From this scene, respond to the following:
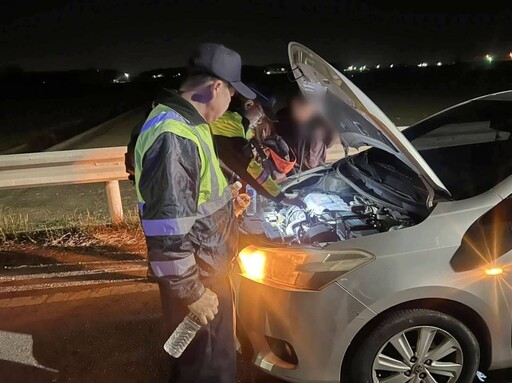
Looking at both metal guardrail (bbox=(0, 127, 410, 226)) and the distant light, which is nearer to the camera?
the distant light

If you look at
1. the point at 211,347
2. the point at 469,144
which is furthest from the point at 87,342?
the point at 469,144

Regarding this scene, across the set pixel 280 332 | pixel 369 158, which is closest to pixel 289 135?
pixel 369 158

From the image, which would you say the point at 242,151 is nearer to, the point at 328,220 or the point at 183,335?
the point at 328,220

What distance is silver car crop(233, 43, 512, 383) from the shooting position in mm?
2359

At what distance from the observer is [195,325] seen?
2225 mm

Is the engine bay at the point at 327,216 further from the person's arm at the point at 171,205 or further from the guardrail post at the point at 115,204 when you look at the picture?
the guardrail post at the point at 115,204

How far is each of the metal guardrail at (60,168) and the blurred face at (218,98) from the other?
325cm

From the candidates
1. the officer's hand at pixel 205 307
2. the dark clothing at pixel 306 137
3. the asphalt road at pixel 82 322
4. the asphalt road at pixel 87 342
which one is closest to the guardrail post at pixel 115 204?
the asphalt road at pixel 82 322

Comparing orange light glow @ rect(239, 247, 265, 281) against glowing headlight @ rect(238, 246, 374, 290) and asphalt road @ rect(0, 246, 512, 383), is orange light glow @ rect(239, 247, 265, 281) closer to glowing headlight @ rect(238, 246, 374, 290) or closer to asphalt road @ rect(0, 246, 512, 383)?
glowing headlight @ rect(238, 246, 374, 290)

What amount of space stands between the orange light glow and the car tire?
590 millimetres

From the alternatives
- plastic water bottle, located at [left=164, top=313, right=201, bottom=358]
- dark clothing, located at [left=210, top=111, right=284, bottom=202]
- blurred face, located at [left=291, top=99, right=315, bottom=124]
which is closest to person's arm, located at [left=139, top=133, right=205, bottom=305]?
plastic water bottle, located at [left=164, top=313, right=201, bottom=358]

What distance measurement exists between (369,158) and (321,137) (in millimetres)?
1034

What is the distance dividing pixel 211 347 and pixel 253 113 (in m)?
2.33

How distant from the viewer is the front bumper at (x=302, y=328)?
2381 mm
